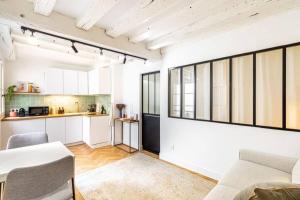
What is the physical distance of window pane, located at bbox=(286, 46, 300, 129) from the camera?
1927 millimetres

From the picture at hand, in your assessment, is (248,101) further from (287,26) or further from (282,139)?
(287,26)

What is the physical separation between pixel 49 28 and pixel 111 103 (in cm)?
274

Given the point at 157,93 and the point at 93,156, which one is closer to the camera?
the point at 93,156

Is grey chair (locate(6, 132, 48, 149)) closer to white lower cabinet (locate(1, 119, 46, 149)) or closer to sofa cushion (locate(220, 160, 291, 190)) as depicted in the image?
white lower cabinet (locate(1, 119, 46, 149))

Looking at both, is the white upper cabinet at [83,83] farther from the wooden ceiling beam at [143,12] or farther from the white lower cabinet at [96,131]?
the wooden ceiling beam at [143,12]

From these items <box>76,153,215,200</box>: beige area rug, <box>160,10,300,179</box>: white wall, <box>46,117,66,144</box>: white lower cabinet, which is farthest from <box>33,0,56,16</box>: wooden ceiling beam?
<box>46,117,66,144</box>: white lower cabinet

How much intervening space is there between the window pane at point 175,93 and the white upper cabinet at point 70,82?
9.96ft

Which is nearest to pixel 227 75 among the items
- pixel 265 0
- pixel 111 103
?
pixel 265 0

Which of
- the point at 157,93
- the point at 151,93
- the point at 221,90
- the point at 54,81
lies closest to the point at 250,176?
the point at 221,90

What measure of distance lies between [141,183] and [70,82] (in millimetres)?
3582

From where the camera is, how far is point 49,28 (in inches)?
77.8

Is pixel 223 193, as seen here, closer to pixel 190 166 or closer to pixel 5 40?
pixel 190 166

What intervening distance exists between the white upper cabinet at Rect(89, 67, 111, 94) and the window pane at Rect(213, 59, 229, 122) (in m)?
3.04

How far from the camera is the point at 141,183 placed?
2.52m
